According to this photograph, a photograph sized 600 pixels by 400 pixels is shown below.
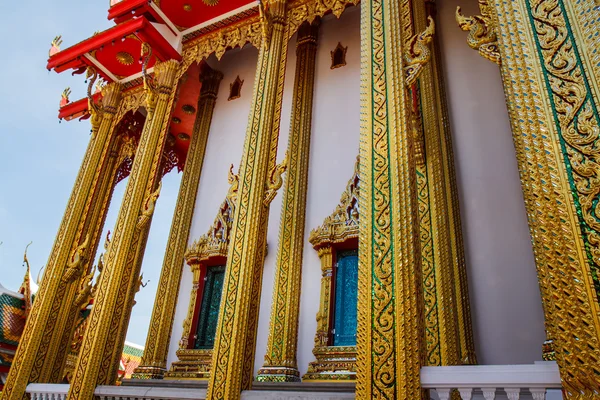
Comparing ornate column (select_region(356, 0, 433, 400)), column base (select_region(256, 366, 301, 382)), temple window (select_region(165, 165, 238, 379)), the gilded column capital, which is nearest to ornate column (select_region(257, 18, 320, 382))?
column base (select_region(256, 366, 301, 382))

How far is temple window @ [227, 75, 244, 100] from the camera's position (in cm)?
695

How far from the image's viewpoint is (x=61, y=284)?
5.23 meters

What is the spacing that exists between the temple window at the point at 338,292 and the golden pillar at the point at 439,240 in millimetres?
1079

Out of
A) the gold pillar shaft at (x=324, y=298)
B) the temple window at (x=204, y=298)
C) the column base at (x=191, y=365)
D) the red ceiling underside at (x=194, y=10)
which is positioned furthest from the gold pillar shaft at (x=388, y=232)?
the column base at (x=191, y=365)

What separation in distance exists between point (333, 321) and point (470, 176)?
2.08m

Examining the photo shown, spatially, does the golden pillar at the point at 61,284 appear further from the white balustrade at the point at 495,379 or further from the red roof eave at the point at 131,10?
the white balustrade at the point at 495,379

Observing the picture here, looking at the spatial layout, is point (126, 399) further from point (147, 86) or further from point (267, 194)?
point (147, 86)

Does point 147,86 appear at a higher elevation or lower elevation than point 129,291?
higher

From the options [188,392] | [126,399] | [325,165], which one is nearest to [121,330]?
[126,399]

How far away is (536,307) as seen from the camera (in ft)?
11.8

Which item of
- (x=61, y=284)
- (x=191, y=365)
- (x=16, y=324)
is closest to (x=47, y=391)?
(x=61, y=284)

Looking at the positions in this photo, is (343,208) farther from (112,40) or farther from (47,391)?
(112,40)

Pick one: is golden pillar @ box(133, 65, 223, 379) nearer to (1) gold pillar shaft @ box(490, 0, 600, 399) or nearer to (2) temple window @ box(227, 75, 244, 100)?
Answer: (2) temple window @ box(227, 75, 244, 100)

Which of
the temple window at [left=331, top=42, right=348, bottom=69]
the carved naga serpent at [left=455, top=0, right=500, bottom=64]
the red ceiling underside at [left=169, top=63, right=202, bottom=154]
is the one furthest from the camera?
the red ceiling underside at [left=169, top=63, right=202, bottom=154]
